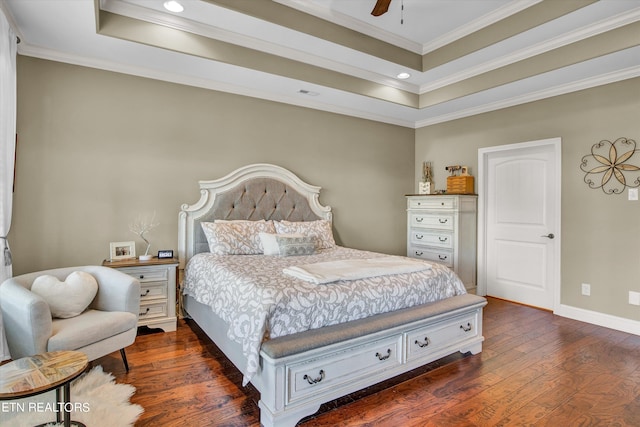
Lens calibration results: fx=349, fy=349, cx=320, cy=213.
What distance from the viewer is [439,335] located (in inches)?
103

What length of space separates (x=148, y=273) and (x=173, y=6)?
7.63 ft

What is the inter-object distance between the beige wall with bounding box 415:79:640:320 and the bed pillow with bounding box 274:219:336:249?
2.62m

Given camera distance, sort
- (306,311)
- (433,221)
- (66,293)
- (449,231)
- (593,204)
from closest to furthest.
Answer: (306,311) < (66,293) < (593,204) < (449,231) < (433,221)

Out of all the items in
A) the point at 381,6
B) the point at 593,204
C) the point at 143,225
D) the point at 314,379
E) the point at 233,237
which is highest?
the point at 381,6

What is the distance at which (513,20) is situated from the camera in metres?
3.27

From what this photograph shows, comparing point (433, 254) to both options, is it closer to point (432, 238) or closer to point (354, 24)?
point (432, 238)

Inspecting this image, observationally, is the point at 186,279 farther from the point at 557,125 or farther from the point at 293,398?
the point at 557,125

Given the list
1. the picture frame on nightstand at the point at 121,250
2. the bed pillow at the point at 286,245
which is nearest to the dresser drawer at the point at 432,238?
the bed pillow at the point at 286,245

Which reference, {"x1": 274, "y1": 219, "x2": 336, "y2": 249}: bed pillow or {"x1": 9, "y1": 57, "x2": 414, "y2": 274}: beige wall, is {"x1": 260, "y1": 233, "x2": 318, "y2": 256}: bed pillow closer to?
{"x1": 274, "y1": 219, "x2": 336, "y2": 249}: bed pillow

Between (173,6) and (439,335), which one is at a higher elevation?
(173,6)

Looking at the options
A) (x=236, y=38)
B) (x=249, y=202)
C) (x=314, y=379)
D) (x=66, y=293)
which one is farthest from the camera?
(x=249, y=202)

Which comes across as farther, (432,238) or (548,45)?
(432,238)

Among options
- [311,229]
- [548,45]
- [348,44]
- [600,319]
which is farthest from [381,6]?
[600,319]

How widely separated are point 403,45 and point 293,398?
374 centimetres
